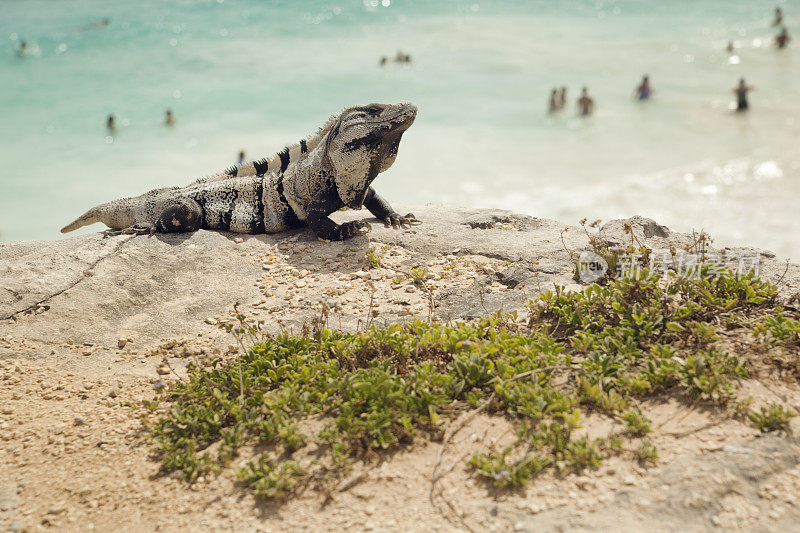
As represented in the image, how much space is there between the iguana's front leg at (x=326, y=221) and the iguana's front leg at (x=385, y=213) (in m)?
0.42

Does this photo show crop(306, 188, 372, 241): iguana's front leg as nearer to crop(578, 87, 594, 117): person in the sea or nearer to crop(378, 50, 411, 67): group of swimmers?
crop(578, 87, 594, 117): person in the sea

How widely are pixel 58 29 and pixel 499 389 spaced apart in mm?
31706

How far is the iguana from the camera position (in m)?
6.51

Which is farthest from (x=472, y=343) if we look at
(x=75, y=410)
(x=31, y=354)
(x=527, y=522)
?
(x=31, y=354)

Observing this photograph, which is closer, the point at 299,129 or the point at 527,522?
the point at 527,522

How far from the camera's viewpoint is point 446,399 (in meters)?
3.65

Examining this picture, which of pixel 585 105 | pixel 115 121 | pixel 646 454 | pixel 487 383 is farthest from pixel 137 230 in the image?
pixel 585 105

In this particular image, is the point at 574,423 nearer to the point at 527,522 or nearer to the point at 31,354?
the point at 527,522

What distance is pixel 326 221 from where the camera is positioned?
22.1 feet

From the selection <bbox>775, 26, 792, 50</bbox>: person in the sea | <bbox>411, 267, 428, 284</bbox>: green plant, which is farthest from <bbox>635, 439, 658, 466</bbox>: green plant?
<bbox>775, 26, 792, 50</bbox>: person in the sea

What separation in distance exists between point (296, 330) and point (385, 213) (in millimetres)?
2455

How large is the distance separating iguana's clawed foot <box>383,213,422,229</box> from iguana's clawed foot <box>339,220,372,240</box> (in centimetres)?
27

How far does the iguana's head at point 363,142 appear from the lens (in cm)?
638

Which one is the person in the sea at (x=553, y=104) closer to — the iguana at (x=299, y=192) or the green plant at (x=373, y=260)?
the iguana at (x=299, y=192)
